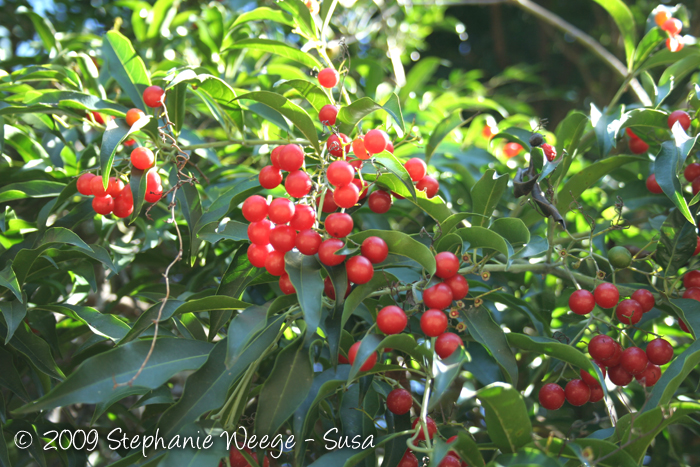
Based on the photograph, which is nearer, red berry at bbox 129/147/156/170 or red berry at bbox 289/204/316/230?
red berry at bbox 289/204/316/230

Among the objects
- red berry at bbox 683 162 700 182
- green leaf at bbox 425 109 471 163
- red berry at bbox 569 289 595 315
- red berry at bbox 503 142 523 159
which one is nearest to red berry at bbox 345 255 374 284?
red berry at bbox 569 289 595 315

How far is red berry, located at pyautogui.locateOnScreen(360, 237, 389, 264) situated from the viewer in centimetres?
93

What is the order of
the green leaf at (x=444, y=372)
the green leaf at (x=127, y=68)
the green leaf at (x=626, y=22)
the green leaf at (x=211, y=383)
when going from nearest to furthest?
the green leaf at (x=444, y=372) < the green leaf at (x=211, y=383) < the green leaf at (x=127, y=68) < the green leaf at (x=626, y=22)

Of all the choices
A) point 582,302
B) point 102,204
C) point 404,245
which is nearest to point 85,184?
point 102,204

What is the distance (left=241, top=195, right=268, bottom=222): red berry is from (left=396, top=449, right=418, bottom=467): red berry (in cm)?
53

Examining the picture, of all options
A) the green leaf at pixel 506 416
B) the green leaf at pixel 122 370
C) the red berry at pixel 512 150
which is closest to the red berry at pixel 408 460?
the green leaf at pixel 506 416

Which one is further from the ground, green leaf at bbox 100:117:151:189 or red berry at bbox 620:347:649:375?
green leaf at bbox 100:117:151:189

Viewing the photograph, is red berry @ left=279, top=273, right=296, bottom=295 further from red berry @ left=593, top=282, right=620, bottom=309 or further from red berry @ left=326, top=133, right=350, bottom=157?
red berry @ left=593, top=282, right=620, bottom=309

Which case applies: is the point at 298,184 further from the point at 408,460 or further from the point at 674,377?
the point at 674,377

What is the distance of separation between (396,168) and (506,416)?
48 centimetres

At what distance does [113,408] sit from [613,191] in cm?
169

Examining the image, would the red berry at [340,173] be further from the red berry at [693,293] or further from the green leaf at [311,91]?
the red berry at [693,293]

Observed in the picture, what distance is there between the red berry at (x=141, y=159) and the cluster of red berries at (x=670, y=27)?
1.49m

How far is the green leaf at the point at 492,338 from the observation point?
926 mm
